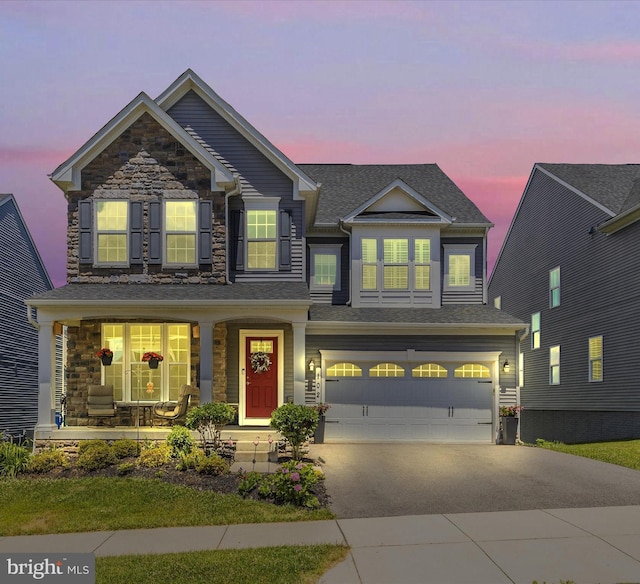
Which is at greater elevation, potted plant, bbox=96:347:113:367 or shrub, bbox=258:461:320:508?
potted plant, bbox=96:347:113:367

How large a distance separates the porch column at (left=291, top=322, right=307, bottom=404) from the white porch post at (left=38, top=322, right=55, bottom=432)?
563 cm

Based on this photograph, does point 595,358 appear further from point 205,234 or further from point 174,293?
point 174,293

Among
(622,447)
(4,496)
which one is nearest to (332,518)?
(4,496)

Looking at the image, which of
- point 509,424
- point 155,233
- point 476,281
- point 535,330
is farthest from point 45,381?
point 535,330

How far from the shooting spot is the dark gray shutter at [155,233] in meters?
18.5

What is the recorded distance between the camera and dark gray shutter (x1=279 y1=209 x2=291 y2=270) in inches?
760

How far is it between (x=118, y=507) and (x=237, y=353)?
8.07m

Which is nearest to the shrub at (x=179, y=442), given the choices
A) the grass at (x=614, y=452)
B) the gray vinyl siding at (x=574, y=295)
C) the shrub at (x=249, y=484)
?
the shrub at (x=249, y=484)

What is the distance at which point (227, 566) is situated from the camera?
27.1 ft

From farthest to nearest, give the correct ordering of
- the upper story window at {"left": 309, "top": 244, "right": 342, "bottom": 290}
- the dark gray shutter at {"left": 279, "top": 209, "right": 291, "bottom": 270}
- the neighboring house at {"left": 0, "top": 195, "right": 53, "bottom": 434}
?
the neighboring house at {"left": 0, "top": 195, "right": 53, "bottom": 434} → the upper story window at {"left": 309, "top": 244, "right": 342, "bottom": 290} → the dark gray shutter at {"left": 279, "top": 209, "right": 291, "bottom": 270}

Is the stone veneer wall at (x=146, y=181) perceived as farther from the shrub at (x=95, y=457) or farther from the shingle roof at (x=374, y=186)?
the shrub at (x=95, y=457)

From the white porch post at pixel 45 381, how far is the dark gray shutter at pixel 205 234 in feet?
13.2

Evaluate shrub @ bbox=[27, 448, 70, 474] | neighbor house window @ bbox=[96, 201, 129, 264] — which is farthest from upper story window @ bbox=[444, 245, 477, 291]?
shrub @ bbox=[27, 448, 70, 474]

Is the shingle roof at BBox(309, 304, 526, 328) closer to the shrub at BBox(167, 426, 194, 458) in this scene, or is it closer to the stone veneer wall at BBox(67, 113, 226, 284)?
the stone veneer wall at BBox(67, 113, 226, 284)
